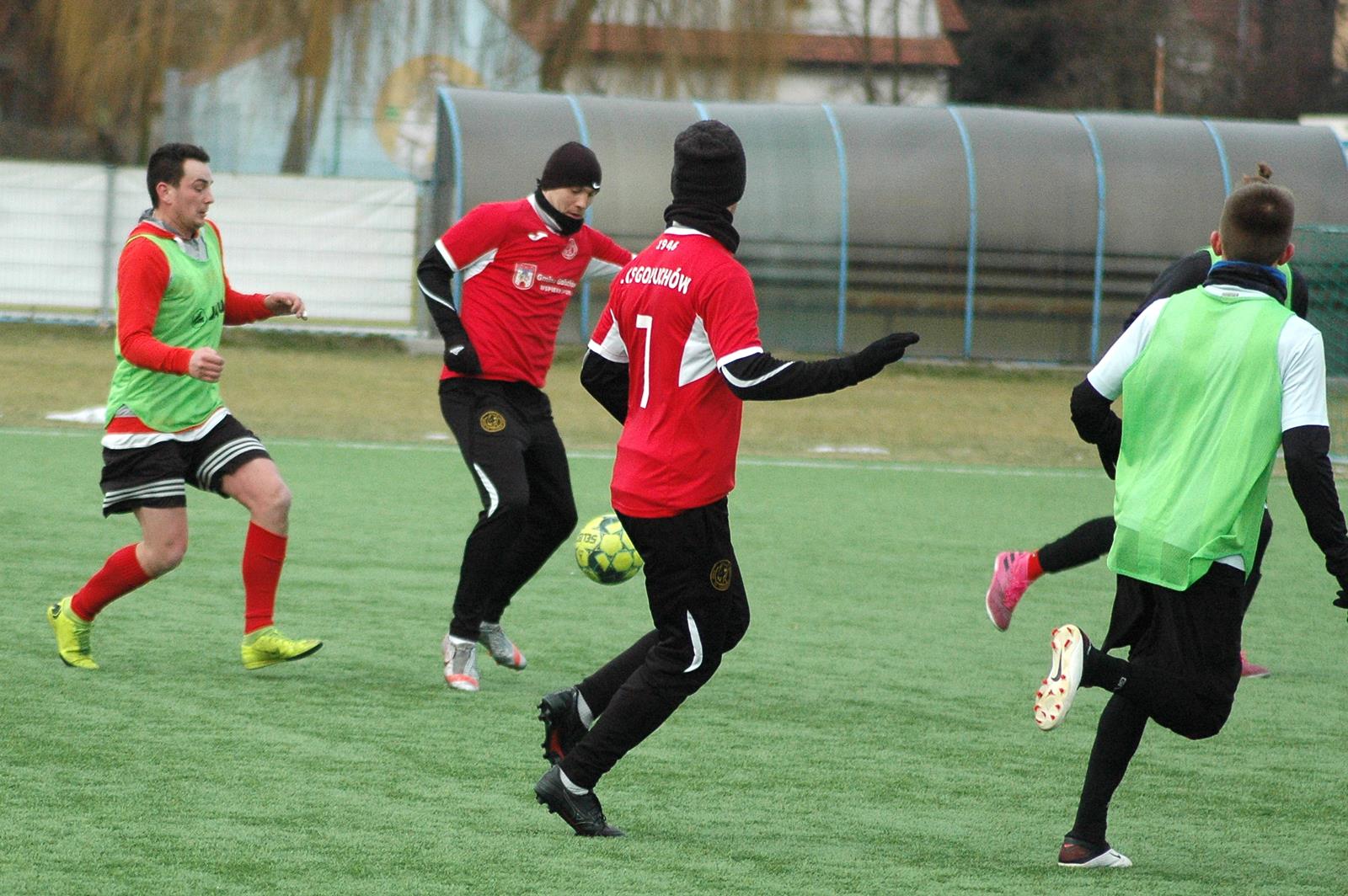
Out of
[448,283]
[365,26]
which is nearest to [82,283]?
[365,26]

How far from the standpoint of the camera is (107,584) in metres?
6.54

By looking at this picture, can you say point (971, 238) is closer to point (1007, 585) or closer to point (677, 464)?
point (1007, 585)

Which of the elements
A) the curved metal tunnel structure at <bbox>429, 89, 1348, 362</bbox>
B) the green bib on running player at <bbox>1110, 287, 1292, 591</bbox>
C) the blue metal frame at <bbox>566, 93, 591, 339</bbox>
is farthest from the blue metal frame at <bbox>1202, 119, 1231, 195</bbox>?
the green bib on running player at <bbox>1110, 287, 1292, 591</bbox>

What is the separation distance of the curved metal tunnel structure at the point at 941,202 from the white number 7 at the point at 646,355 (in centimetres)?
1689

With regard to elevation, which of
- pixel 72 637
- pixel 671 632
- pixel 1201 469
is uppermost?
pixel 1201 469

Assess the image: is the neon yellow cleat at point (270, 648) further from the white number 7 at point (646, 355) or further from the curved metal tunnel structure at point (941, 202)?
the curved metal tunnel structure at point (941, 202)

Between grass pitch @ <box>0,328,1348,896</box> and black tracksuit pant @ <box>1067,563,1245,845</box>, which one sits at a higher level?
black tracksuit pant @ <box>1067,563,1245,845</box>

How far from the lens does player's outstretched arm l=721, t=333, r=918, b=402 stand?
424 centimetres

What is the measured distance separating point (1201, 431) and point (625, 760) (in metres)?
2.11

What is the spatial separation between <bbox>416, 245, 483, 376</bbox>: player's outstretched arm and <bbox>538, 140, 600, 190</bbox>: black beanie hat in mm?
530

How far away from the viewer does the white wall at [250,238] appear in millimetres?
21672

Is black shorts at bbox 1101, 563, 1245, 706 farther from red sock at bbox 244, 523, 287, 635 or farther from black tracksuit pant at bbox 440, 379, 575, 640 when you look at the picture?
red sock at bbox 244, 523, 287, 635

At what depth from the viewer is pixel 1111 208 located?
73.7 ft

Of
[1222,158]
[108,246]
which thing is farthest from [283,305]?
[1222,158]
